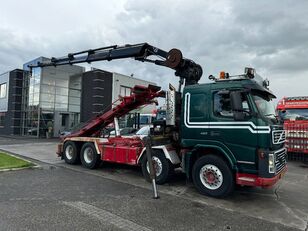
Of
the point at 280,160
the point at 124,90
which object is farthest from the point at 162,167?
the point at 124,90

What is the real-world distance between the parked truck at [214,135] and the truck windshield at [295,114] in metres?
7.94

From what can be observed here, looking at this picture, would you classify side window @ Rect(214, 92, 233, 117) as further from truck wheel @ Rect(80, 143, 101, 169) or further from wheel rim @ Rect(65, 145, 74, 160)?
wheel rim @ Rect(65, 145, 74, 160)

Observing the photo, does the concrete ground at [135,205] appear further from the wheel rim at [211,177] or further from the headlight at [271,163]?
the headlight at [271,163]

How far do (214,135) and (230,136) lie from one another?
0.38 m

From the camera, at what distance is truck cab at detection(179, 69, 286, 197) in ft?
18.0

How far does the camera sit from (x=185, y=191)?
667 cm

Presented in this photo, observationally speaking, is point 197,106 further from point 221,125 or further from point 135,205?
point 135,205

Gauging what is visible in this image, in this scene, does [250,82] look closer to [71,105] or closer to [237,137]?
[237,137]

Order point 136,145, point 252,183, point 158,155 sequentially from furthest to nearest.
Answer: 1. point 136,145
2. point 158,155
3. point 252,183

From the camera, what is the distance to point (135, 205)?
549 centimetres

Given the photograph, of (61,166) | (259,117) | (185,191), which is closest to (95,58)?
(61,166)

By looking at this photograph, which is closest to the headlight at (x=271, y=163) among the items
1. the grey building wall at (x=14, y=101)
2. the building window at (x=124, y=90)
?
the building window at (x=124, y=90)

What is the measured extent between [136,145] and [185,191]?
6.96 feet

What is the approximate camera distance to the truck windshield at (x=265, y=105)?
5793mm
